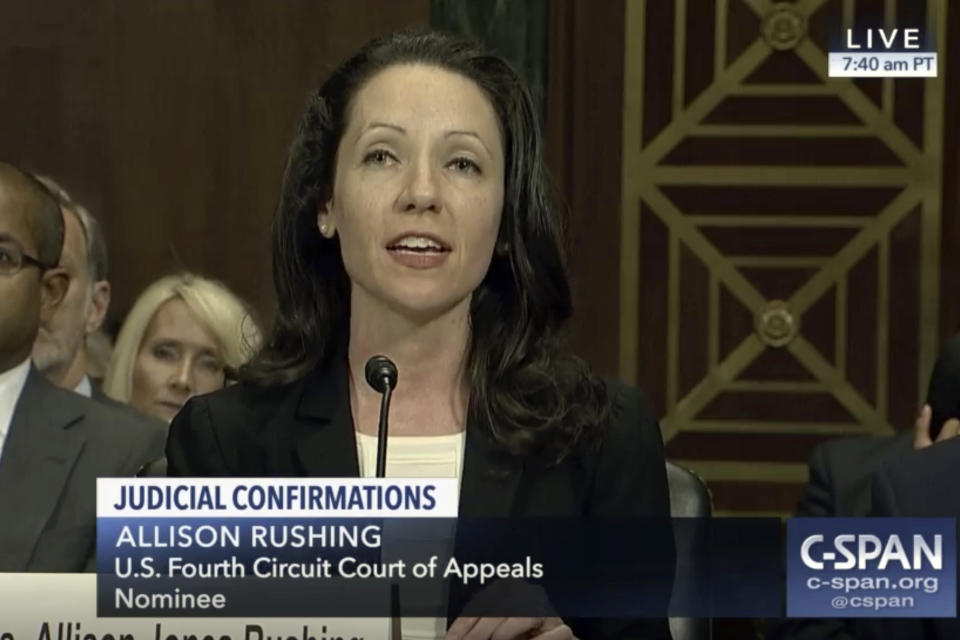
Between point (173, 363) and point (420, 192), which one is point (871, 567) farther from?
point (173, 363)

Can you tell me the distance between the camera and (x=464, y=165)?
5.60 feet

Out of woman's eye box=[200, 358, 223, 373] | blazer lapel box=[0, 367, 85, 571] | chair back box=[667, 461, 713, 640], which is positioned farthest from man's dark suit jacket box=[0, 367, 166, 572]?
chair back box=[667, 461, 713, 640]

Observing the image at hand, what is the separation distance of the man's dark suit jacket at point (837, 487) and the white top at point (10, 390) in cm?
88

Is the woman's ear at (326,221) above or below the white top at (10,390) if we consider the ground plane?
above

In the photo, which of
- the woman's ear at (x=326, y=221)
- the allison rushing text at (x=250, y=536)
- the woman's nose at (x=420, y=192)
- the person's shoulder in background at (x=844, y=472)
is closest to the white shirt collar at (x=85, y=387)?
the allison rushing text at (x=250, y=536)

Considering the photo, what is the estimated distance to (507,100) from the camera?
1.74 meters

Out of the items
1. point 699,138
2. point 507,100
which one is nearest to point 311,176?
point 507,100

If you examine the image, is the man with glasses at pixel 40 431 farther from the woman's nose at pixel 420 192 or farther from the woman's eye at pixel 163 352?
the woman's nose at pixel 420 192

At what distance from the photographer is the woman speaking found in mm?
1684

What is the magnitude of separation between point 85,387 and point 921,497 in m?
1.03

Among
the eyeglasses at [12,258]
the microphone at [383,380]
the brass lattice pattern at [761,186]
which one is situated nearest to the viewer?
the microphone at [383,380]

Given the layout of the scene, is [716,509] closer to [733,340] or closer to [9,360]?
[733,340]

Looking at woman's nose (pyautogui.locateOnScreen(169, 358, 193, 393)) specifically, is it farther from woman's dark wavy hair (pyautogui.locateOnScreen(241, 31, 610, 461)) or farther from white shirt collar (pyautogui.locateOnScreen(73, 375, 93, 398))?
woman's dark wavy hair (pyautogui.locateOnScreen(241, 31, 610, 461))

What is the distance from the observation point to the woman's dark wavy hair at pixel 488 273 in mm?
1701
